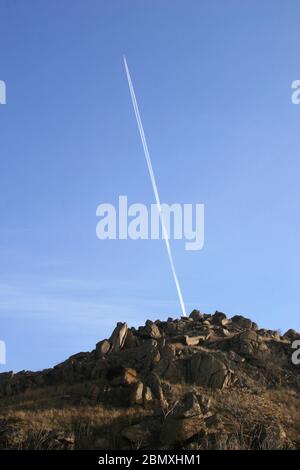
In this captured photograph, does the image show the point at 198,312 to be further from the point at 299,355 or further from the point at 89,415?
the point at 89,415

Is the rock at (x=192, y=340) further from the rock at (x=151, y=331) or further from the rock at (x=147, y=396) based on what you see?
A: the rock at (x=147, y=396)

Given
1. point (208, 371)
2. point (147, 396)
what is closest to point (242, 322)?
point (208, 371)

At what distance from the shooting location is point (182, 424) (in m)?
29.0

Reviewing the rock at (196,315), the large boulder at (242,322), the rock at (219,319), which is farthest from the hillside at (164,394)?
the rock at (196,315)

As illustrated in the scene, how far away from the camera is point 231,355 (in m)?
43.1

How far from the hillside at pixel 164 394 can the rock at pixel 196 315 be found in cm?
226

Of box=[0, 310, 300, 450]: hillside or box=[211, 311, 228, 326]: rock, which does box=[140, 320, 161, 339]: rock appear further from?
box=[211, 311, 228, 326]: rock

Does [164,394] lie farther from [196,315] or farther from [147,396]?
[196,315]

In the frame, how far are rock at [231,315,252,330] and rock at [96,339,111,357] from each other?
15.0m

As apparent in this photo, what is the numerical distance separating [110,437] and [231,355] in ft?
48.8

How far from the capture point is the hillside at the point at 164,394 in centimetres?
2955

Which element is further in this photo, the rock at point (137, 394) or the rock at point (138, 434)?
the rock at point (137, 394)
